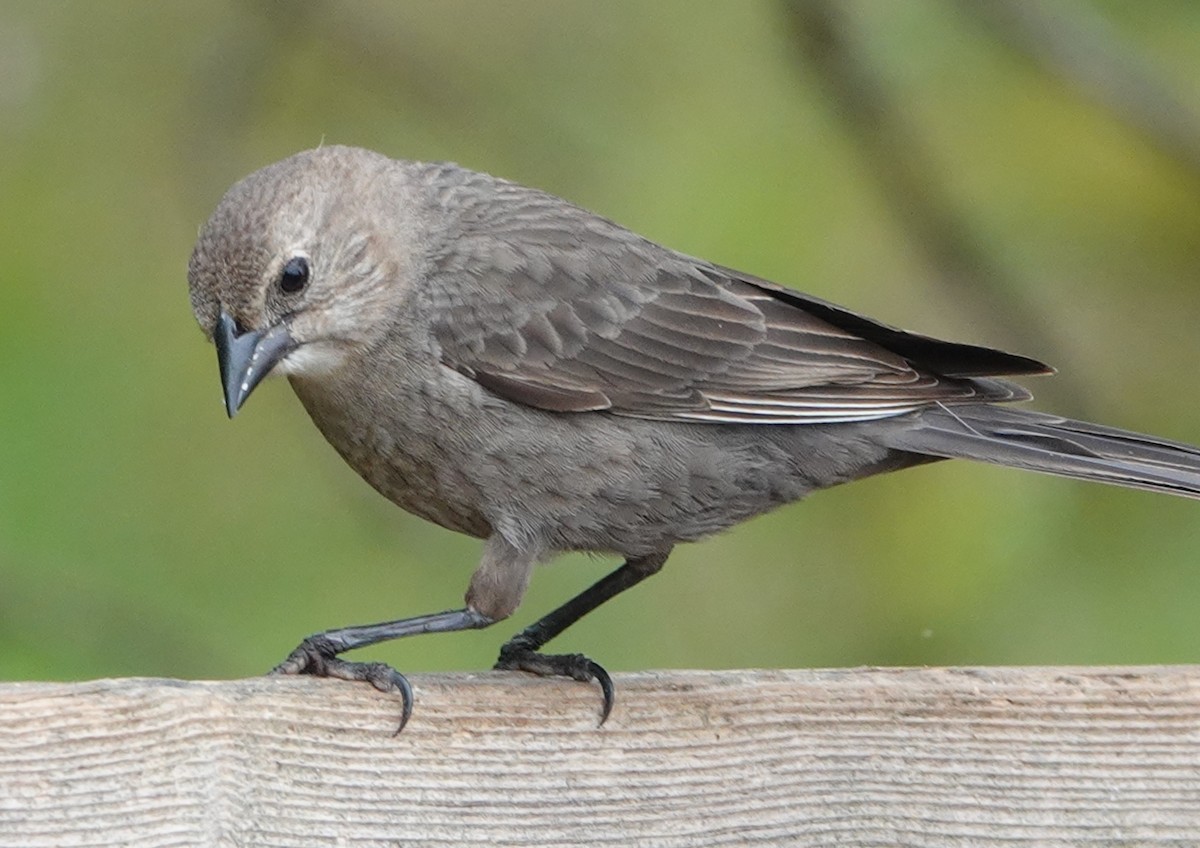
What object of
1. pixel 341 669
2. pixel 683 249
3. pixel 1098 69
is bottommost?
pixel 341 669

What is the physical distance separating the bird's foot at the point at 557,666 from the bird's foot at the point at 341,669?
13.7 inches

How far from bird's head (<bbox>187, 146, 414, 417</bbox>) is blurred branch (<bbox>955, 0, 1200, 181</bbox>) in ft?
5.48

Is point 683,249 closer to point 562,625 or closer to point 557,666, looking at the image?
point 562,625

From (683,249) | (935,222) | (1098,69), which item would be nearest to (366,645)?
(683,249)

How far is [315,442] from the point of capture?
4.95 meters

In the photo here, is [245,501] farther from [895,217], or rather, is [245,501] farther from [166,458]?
[895,217]

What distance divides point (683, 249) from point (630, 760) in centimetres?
239

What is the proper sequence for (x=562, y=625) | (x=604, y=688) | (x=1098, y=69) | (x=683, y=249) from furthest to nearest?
(x=683, y=249) → (x=1098, y=69) → (x=562, y=625) → (x=604, y=688)

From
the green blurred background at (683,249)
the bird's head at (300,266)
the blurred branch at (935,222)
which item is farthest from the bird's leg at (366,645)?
the blurred branch at (935,222)

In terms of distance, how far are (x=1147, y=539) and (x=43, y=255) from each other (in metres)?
3.13

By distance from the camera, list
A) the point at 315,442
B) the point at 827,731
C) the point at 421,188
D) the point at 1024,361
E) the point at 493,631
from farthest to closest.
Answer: the point at 493,631
the point at 315,442
the point at 421,188
the point at 1024,361
the point at 827,731

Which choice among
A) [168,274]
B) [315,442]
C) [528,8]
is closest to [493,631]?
[315,442]

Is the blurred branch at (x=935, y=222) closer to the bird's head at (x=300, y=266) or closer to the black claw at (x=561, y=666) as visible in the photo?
the bird's head at (x=300, y=266)

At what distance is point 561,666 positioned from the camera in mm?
3412
